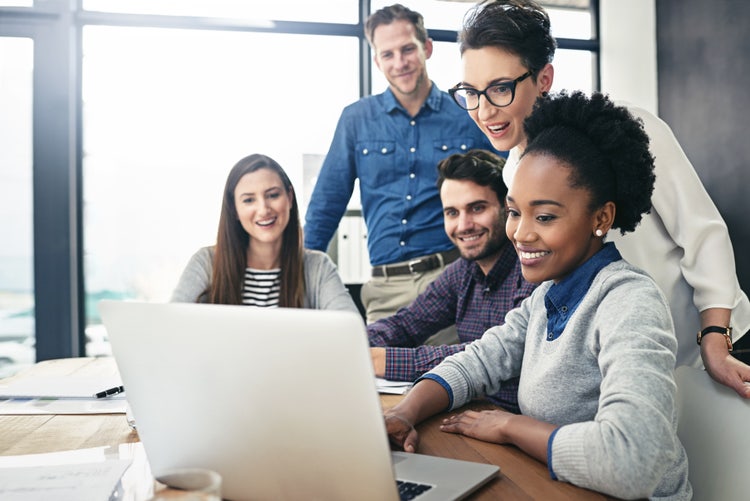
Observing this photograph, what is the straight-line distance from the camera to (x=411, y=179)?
9.21 feet

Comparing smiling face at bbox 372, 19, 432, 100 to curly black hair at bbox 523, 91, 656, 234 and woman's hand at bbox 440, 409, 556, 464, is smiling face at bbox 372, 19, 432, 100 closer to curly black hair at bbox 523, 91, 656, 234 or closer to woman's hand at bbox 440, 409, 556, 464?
curly black hair at bbox 523, 91, 656, 234

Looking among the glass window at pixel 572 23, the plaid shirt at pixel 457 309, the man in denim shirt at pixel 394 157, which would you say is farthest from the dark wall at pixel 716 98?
the plaid shirt at pixel 457 309

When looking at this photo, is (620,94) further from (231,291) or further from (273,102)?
(231,291)

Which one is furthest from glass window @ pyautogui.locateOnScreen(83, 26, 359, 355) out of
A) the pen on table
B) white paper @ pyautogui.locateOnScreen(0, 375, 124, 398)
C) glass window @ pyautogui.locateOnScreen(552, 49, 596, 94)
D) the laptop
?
the laptop

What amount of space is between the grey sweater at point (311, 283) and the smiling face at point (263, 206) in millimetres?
149

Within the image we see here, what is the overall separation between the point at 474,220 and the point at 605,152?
2.85ft

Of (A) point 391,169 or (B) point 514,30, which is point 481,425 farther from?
(A) point 391,169

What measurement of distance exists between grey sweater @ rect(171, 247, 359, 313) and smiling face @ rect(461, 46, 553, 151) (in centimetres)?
77

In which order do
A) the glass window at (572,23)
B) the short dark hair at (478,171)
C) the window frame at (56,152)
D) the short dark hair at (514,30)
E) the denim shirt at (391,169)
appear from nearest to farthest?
the short dark hair at (514,30) → the short dark hair at (478,171) → the denim shirt at (391,169) → the window frame at (56,152) → the glass window at (572,23)

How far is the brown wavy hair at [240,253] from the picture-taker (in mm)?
2121

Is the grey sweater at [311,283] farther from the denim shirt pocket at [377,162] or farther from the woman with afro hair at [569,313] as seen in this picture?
the woman with afro hair at [569,313]

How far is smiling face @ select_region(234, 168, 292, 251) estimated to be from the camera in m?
2.20

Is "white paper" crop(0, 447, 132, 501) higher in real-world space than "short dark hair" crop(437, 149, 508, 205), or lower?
lower

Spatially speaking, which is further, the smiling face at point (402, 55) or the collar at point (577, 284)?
the smiling face at point (402, 55)
